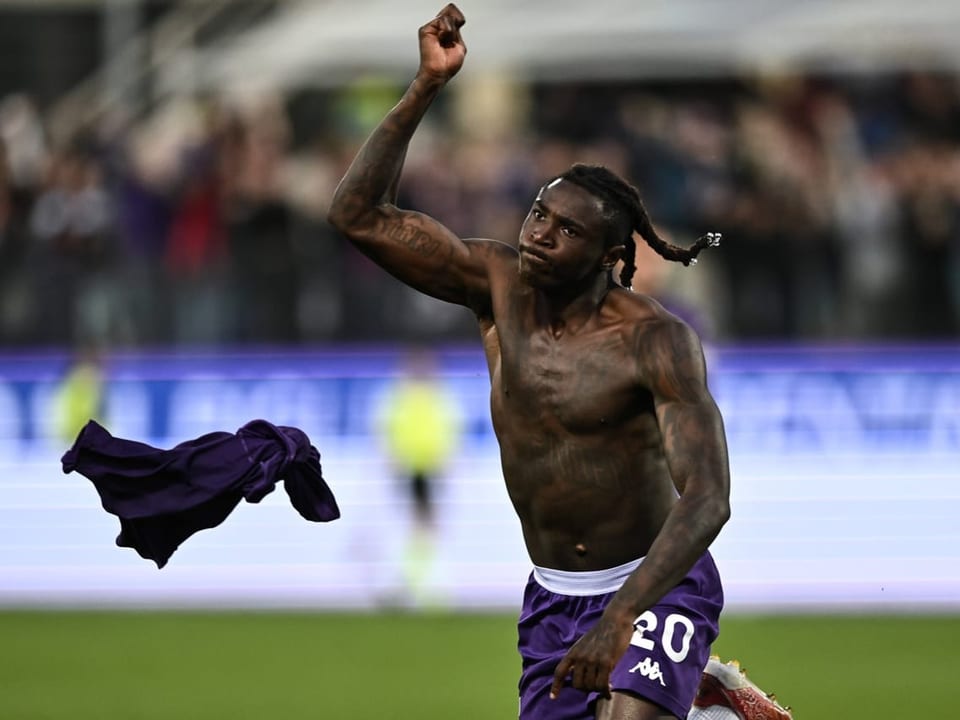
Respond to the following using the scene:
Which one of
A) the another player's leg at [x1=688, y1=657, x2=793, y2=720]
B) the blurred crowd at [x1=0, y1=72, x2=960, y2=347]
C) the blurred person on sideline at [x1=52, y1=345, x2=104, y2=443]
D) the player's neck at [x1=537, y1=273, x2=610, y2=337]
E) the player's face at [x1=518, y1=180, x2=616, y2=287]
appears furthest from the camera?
the blurred crowd at [x1=0, y1=72, x2=960, y2=347]

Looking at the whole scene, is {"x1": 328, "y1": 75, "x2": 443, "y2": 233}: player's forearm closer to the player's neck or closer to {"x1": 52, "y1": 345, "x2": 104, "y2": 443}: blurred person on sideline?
the player's neck

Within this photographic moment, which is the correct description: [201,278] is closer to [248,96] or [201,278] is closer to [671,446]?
[248,96]

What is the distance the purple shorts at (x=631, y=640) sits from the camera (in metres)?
6.14

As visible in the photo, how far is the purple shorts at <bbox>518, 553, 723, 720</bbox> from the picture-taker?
242 inches

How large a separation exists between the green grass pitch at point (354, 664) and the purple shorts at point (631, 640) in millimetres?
3980

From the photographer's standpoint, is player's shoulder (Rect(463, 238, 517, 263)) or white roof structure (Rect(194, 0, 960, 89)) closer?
player's shoulder (Rect(463, 238, 517, 263))

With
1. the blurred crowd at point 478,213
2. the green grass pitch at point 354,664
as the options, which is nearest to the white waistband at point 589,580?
the green grass pitch at point 354,664

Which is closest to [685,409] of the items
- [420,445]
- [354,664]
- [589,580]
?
[589,580]

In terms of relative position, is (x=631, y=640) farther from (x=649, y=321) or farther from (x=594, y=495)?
(x=649, y=321)

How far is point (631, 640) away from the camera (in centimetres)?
612

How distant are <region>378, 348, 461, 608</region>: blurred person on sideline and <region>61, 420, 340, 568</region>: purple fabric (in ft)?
26.0

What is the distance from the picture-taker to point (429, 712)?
34.5ft

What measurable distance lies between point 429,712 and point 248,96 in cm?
865

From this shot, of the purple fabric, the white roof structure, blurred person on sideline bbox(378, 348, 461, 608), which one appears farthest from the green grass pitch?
the white roof structure
